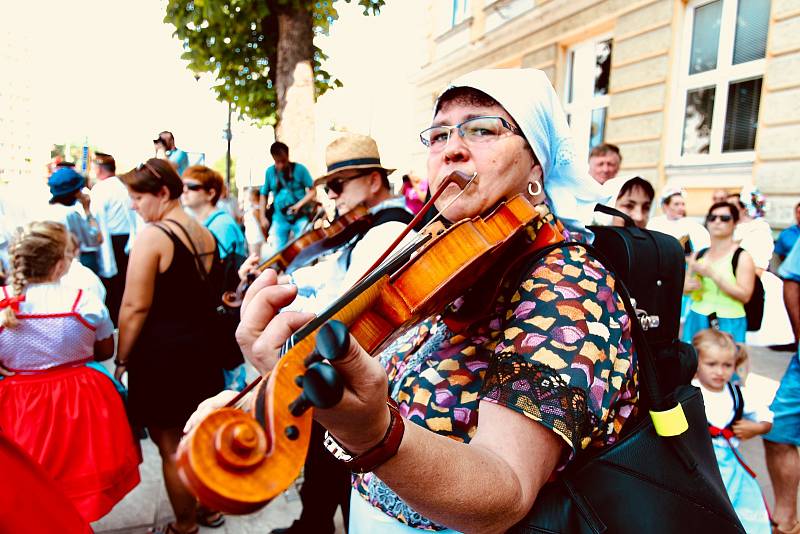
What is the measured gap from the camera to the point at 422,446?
0.75 m

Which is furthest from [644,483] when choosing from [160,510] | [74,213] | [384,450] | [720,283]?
[74,213]

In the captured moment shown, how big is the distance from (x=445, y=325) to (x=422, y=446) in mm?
549

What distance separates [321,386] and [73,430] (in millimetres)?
2267

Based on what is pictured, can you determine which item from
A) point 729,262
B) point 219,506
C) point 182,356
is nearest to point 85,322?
point 182,356

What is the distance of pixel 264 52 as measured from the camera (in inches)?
345

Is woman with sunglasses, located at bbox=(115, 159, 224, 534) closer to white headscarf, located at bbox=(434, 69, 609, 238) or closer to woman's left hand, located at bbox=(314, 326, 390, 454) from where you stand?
white headscarf, located at bbox=(434, 69, 609, 238)

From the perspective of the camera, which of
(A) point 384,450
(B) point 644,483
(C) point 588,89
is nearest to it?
(A) point 384,450

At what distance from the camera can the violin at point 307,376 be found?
0.55 m

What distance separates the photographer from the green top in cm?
368

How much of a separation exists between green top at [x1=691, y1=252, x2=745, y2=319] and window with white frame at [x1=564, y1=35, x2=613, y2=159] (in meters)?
Result: 5.67

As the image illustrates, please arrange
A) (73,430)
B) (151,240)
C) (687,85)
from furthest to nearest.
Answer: (687,85)
(151,240)
(73,430)

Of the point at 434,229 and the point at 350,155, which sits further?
the point at 350,155

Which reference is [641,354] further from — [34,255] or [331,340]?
[34,255]

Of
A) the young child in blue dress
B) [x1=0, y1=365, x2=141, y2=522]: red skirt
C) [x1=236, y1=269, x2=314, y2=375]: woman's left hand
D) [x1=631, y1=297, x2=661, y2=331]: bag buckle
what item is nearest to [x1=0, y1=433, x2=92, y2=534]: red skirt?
[x1=236, y1=269, x2=314, y2=375]: woman's left hand
